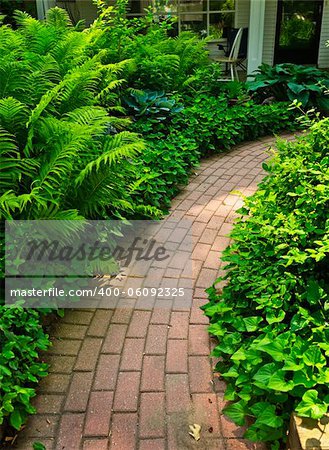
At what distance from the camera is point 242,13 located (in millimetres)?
8945

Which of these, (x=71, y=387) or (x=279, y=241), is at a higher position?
(x=279, y=241)

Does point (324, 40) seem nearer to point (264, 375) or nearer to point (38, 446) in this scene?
point (264, 375)

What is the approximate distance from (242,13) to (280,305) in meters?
8.31

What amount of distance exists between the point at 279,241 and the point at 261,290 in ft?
0.88

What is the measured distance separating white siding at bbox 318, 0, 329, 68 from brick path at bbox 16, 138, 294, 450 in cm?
720

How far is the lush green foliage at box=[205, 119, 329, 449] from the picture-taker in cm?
174

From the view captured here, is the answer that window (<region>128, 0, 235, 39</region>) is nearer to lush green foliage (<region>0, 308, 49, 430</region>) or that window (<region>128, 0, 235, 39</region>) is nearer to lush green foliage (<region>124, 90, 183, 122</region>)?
lush green foliage (<region>124, 90, 183, 122</region>)

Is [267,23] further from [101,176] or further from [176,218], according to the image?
[101,176]

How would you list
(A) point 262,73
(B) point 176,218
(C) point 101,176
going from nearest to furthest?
(C) point 101,176
(B) point 176,218
(A) point 262,73

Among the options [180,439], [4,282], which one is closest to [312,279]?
[180,439]

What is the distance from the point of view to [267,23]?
868 centimetres

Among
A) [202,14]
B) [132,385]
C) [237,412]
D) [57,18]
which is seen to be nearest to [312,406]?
[237,412]

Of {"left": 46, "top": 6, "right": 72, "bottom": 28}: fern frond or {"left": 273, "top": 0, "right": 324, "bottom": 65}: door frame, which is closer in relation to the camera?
{"left": 46, "top": 6, "right": 72, "bottom": 28}: fern frond

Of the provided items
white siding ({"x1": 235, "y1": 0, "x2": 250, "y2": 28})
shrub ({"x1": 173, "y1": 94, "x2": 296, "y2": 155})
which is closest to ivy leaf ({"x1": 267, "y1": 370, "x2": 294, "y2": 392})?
shrub ({"x1": 173, "y1": 94, "x2": 296, "y2": 155})
